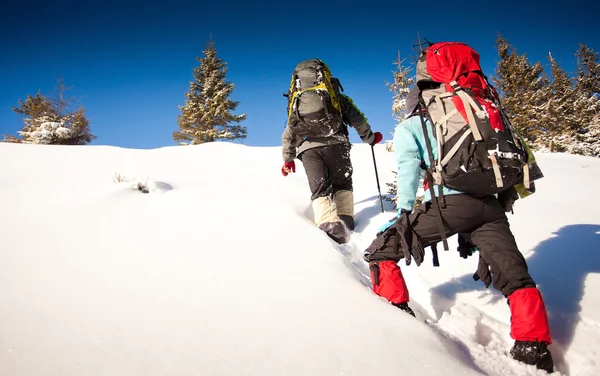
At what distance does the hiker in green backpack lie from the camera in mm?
3645

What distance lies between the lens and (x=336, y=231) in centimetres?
339

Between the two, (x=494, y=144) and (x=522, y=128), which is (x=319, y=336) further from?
(x=522, y=128)

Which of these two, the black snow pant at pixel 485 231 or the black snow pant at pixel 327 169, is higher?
the black snow pant at pixel 327 169

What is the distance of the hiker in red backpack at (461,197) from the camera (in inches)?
67.5

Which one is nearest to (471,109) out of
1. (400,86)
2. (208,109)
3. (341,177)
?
(341,177)

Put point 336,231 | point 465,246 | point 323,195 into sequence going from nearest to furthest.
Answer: point 465,246 < point 336,231 < point 323,195

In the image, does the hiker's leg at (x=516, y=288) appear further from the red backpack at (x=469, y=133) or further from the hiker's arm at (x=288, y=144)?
the hiker's arm at (x=288, y=144)

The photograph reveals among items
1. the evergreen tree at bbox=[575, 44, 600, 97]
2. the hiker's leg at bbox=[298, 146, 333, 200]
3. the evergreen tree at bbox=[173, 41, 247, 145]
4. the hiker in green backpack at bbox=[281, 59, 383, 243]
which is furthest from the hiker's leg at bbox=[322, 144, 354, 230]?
the evergreen tree at bbox=[575, 44, 600, 97]

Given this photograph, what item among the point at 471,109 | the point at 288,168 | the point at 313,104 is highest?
the point at 313,104

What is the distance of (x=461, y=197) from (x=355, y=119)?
8.52 ft

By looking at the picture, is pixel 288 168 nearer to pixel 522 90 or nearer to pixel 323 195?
pixel 323 195

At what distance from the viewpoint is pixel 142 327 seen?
4.39 feet

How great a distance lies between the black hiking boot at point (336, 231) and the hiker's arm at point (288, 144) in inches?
50.7

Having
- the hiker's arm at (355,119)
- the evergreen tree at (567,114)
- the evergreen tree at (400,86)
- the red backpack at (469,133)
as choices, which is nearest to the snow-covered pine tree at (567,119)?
the evergreen tree at (567,114)
